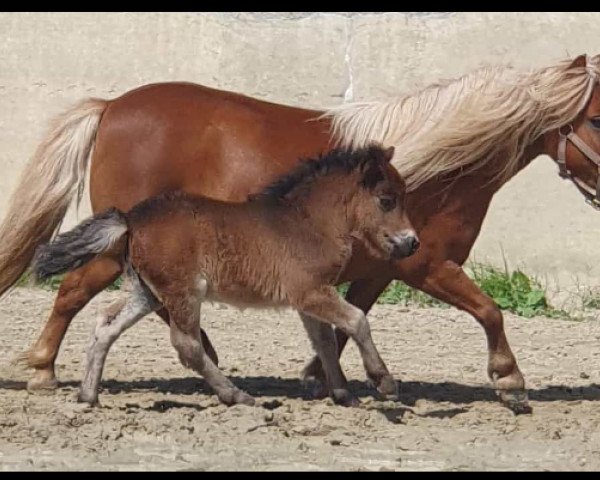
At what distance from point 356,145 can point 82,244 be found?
1440mm

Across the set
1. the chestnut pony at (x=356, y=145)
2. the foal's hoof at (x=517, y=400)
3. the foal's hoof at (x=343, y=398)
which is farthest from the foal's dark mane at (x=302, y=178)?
the foal's hoof at (x=517, y=400)

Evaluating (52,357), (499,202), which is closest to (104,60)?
(499,202)

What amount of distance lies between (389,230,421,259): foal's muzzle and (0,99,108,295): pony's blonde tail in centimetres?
171

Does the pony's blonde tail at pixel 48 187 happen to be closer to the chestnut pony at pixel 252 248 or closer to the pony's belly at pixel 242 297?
the chestnut pony at pixel 252 248

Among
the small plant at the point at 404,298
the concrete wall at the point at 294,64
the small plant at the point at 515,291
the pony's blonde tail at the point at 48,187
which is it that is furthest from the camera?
the concrete wall at the point at 294,64

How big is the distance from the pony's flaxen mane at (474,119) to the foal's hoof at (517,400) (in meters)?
1.04

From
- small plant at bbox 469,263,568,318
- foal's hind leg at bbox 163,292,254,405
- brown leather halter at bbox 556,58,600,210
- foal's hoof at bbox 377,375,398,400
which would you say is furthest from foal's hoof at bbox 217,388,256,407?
small plant at bbox 469,263,568,318

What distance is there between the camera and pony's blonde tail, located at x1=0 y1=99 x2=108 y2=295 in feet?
23.5

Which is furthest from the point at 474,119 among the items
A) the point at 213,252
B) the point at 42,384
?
the point at 42,384

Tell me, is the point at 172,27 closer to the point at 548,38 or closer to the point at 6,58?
the point at 6,58

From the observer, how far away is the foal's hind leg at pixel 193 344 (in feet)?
21.2

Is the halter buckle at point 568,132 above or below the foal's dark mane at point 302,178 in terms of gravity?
above

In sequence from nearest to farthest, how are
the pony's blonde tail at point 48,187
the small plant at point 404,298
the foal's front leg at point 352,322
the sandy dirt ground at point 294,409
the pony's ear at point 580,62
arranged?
the sandy dirt ground at point 294,409 < the foal's front leg at point 352,322 < the pony's ear at point 580,62 < the pony's blonde tail at point 48,187 < the small plant at point 404,298

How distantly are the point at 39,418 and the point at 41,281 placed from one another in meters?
0.64
